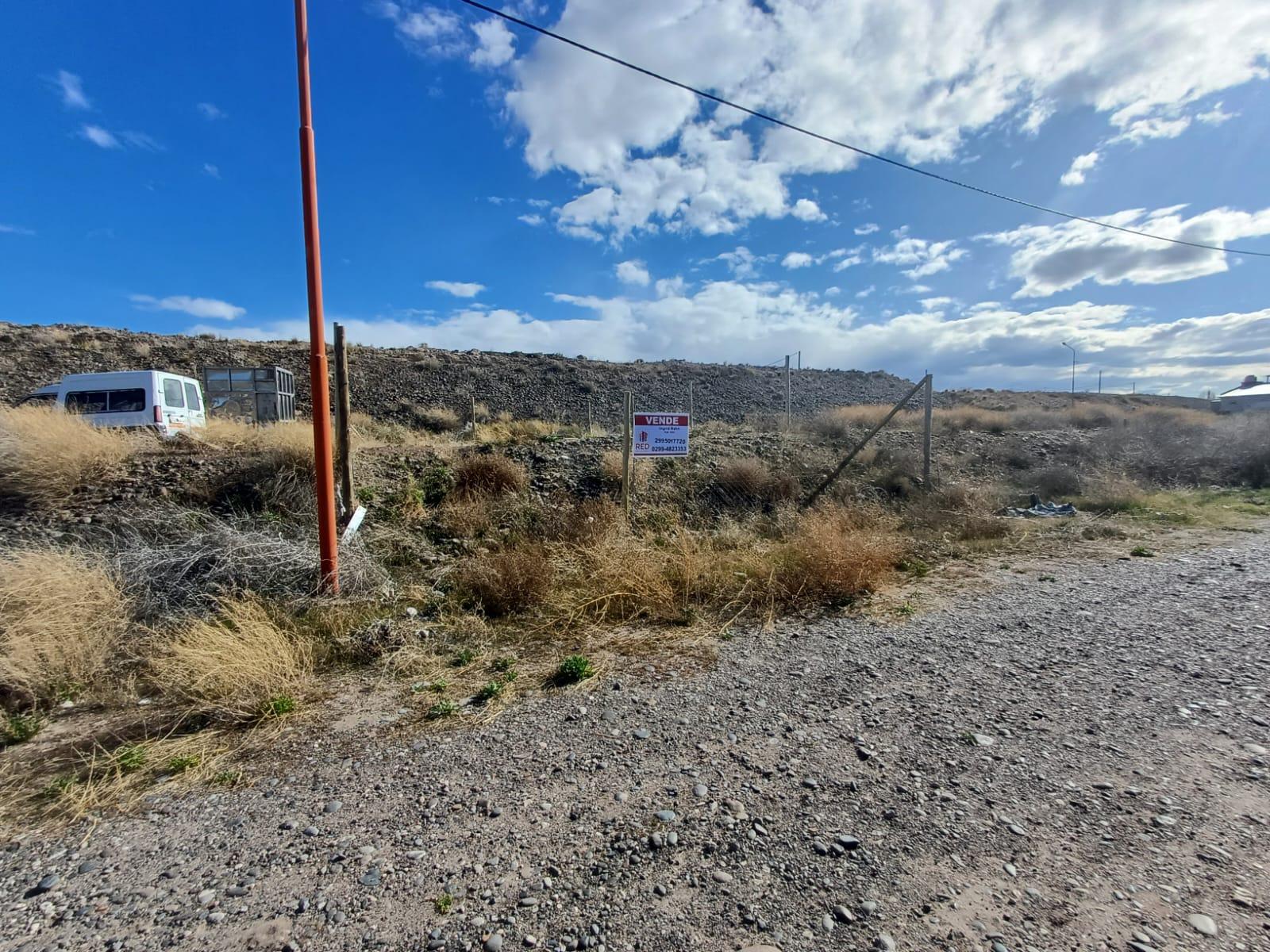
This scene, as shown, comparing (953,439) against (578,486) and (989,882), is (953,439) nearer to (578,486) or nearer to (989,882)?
(578,486)

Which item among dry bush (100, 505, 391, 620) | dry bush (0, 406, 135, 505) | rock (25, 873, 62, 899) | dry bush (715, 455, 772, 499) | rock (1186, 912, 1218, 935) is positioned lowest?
rock (25, 873, 62, 899)

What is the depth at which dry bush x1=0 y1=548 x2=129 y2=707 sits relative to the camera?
13.2ft

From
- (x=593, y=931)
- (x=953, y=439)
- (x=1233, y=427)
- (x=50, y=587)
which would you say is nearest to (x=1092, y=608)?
(x=593, y=931)

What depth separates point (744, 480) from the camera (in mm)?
10867

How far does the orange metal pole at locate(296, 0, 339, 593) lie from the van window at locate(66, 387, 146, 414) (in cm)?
821

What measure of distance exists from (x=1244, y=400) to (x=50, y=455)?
64680 mm

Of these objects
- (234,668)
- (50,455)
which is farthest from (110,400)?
(234,668)

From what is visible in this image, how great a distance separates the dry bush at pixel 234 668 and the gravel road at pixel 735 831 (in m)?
0.60

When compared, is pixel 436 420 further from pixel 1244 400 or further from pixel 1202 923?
pixel 1244 400

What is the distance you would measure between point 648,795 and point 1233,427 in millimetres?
23290

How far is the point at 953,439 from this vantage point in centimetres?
1625

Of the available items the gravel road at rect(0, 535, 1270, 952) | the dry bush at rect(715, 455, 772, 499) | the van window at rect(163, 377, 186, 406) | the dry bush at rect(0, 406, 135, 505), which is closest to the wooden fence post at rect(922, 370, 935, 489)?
the dry bush at rect(715, 455, 772, 499)

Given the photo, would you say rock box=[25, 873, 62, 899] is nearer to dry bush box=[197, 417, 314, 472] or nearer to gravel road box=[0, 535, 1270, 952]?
gravel road box=[0, 535, 1270, 952]

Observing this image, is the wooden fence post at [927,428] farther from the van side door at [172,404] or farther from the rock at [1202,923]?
the van side door at [172,404]
